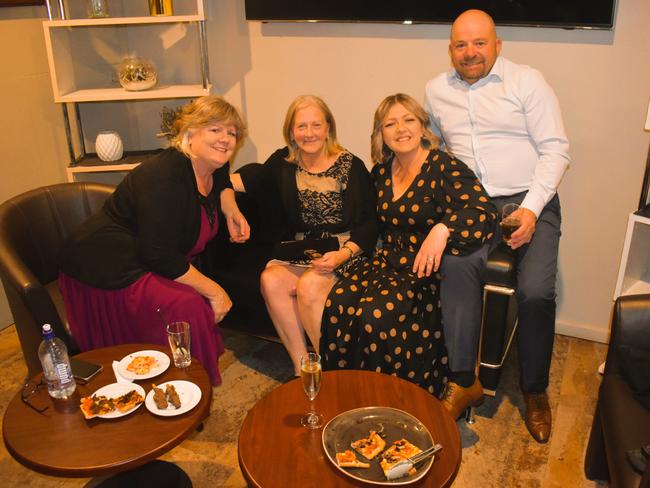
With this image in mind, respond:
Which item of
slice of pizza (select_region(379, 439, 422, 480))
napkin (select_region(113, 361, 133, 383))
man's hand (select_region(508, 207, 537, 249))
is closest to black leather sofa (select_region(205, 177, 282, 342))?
napkin (select_region(113, 361, 133, 383))

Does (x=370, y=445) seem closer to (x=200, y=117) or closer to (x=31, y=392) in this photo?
(x=31, y=392)

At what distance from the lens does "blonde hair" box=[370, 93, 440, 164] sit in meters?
2.40

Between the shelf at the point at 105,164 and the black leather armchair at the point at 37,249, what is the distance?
461 millimetres

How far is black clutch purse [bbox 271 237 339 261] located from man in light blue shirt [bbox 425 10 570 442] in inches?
21.0

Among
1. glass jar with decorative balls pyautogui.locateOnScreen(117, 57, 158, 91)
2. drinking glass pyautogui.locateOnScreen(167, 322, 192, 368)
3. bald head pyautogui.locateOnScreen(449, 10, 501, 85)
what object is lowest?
drinking glass pyautogui.locateOnScreen(167, 322, 192, 368)

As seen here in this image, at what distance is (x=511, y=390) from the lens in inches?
104

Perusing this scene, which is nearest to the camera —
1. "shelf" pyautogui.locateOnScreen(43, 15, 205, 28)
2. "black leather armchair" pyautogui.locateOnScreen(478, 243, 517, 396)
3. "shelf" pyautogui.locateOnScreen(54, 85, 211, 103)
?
"black leather armchair" pyautogui.locateOnScreen(478, 243, 517, 396)

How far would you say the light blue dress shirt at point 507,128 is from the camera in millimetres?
2428

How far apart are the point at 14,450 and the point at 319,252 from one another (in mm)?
1370

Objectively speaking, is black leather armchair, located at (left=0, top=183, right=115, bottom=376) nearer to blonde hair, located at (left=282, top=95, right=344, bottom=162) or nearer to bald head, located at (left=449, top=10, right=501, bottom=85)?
blonde hair, located at (left=282, top=95, right=344, bottom=162)

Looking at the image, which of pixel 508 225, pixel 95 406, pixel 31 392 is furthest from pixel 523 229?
pixel 31 392

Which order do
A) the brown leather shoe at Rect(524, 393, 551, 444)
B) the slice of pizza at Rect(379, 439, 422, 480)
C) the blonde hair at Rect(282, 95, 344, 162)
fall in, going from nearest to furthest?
the slice of pizza at Rect(379, 439, 422, 480)
the brown leather shoe at Rect(524, 393, 551, 444)
the blonde hair at Rect(282, 95, 344, 162)

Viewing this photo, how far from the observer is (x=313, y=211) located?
2637 mm

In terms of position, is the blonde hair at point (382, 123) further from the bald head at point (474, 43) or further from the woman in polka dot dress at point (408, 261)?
the bald head at point (474, 43)
